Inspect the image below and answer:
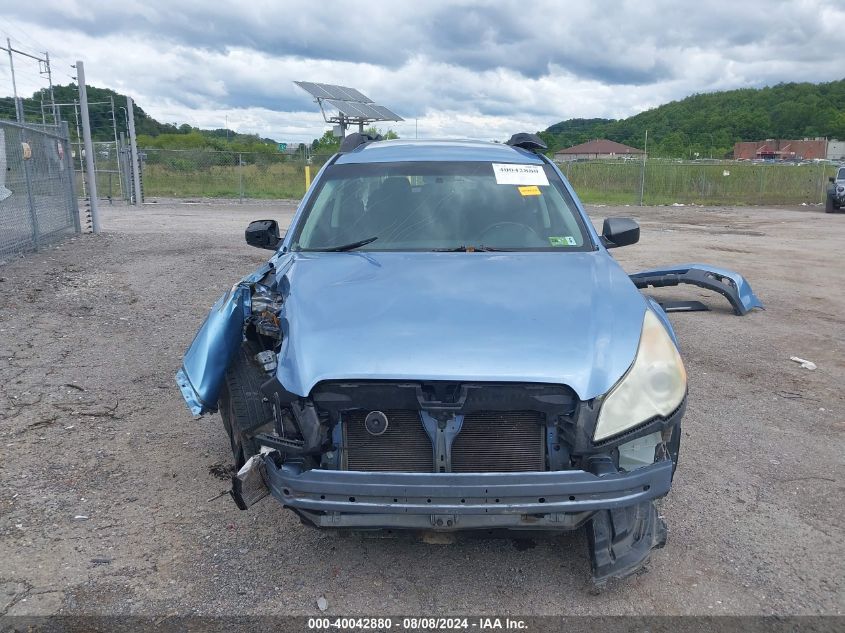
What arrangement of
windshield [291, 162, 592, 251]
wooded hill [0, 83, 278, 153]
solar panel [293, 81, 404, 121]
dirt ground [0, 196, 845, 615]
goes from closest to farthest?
dirt ground [0, 196, 845, 615], windshield [291, 162, 592, 251], wooded hill [0, 83, 278, 153], solar panel [293, 81, 404, 121]

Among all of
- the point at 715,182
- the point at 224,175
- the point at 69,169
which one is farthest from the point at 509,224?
the point at 715,182

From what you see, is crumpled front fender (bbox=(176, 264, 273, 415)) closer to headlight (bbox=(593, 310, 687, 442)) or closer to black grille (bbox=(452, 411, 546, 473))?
black grille (bbox=(452, 411, 546, 473))

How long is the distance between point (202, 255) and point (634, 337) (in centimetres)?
1051

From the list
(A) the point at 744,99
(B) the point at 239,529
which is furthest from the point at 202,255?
(A) the point at 744,99

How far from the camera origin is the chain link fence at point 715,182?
31.2 meters

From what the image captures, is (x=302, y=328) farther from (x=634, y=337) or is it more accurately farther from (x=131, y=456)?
(x=131, y=456)

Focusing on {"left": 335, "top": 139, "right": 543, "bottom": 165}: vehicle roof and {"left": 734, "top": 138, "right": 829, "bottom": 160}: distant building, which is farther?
{"left": 734, "top": 138, "right": 829, "bottom": 160}: distant building

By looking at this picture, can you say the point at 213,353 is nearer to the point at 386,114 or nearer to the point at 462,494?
the point at 462,494

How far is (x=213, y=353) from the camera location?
11.2ft

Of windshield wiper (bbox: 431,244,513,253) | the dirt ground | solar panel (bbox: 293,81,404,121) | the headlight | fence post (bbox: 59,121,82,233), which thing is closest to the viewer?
the headlight

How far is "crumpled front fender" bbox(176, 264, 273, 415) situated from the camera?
11.0 feet

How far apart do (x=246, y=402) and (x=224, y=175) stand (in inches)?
1101

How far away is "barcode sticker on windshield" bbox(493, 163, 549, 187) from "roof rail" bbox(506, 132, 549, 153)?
69 cm

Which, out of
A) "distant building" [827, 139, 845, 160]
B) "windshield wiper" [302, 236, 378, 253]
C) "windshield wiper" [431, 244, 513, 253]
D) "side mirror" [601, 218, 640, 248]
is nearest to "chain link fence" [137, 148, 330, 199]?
"side mirror" [601, 218, 640, 248]
